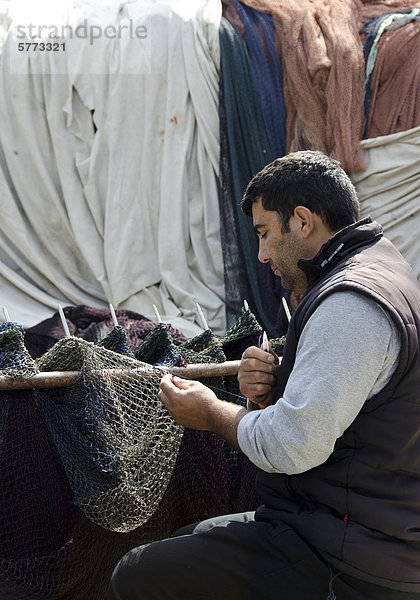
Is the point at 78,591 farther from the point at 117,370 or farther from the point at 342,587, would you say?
the point at 342,587

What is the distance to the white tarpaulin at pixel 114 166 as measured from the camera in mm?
4777

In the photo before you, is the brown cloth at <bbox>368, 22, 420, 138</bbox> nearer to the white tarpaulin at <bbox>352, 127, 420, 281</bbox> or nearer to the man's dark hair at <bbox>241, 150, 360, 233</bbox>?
the white tarpaulin at <bbox>352, 127, 420, 281</bbox>

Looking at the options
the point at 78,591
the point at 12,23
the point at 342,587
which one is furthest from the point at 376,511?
the point at 12,23

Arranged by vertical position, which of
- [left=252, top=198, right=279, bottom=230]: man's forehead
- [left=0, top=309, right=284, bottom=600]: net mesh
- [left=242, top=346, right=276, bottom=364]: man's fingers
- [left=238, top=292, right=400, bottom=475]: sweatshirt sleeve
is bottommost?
[left=0, top=309, right=284, bottom=600]: net mesh

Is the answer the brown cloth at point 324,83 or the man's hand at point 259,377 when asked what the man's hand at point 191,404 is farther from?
the brown cloth at point 324,83

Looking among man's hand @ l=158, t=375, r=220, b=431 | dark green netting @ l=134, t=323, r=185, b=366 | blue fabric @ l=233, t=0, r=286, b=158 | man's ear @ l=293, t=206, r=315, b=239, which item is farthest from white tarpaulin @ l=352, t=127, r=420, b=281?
man's hand @ l=158, t=375, r=220, b=431

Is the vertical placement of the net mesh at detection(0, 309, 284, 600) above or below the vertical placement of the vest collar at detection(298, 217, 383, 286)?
below

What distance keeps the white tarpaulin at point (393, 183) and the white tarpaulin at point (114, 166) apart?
0.92 m

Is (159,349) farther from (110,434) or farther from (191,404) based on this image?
(191,404)

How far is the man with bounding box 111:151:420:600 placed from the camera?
170cm

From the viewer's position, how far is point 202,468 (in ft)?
8.27

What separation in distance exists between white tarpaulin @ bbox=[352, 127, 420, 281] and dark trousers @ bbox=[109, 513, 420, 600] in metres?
3.04

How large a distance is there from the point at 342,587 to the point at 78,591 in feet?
3.03

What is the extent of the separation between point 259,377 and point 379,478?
1.49ft
